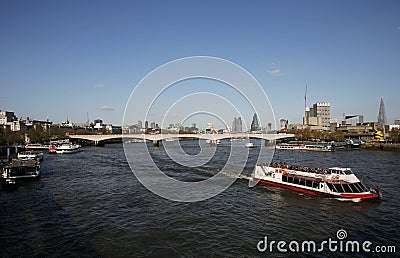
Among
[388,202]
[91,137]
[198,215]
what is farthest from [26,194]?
[91,137]

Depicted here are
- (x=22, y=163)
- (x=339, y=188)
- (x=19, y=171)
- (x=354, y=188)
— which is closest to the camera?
(x=354, y=188)

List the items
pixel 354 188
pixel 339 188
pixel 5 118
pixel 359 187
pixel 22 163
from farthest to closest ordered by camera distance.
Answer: pixel 5 118
pixel 22 163
pixel 339 188
pixel 359 187
pixel 354 188

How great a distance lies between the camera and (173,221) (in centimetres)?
1870

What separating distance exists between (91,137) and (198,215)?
84.5 metres

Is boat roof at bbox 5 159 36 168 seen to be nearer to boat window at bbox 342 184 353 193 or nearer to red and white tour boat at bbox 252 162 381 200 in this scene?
red and white tour boat at bbox 252 162 381 200

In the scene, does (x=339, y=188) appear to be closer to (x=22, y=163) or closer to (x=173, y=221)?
(x=173, y=221)

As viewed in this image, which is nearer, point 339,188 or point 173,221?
point 173,221

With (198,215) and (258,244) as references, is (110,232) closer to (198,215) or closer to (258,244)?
(198,215)

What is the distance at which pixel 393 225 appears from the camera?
18.3 meters

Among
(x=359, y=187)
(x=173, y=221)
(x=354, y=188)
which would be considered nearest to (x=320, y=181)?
(x=354, y=188)

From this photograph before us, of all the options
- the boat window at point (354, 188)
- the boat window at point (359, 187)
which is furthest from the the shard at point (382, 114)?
the boat window at point (354, 188)

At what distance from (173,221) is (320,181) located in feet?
46.4

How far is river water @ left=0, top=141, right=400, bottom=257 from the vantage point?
14.9 metres

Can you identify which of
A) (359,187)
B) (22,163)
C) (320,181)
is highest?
(22,163)
